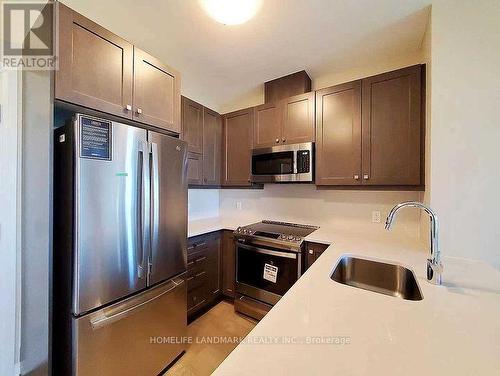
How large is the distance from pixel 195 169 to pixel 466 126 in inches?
93.1

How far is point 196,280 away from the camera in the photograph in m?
2.18

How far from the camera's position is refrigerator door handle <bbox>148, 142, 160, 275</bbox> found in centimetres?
141

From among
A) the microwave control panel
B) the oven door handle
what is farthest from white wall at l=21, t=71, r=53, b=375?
the microwave control panel

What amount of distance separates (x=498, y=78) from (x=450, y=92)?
234mm

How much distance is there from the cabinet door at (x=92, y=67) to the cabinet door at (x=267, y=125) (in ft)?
4.73

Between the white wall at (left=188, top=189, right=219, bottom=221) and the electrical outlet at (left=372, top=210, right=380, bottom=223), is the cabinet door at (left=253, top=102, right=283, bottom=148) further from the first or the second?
the electrical outlet at (left=372, top=210, right=380, bottom=223)

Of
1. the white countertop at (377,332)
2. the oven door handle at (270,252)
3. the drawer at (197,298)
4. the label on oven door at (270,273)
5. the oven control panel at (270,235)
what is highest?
the white countertop at (377,332)

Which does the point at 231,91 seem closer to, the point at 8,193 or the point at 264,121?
the point at 264,121

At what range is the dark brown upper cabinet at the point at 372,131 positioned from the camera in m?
1.74

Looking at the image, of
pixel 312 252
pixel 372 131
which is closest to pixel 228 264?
pixel 312 252

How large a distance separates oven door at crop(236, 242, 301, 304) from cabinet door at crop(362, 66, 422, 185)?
1052mm


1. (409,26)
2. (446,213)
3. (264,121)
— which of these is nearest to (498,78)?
(409,26)

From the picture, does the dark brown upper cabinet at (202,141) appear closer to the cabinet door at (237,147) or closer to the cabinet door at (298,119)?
the cabinet door at (237,147)

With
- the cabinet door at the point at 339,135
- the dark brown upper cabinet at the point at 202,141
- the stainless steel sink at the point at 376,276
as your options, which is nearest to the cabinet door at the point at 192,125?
the dark brown upper cabinet at the point at 202,141
